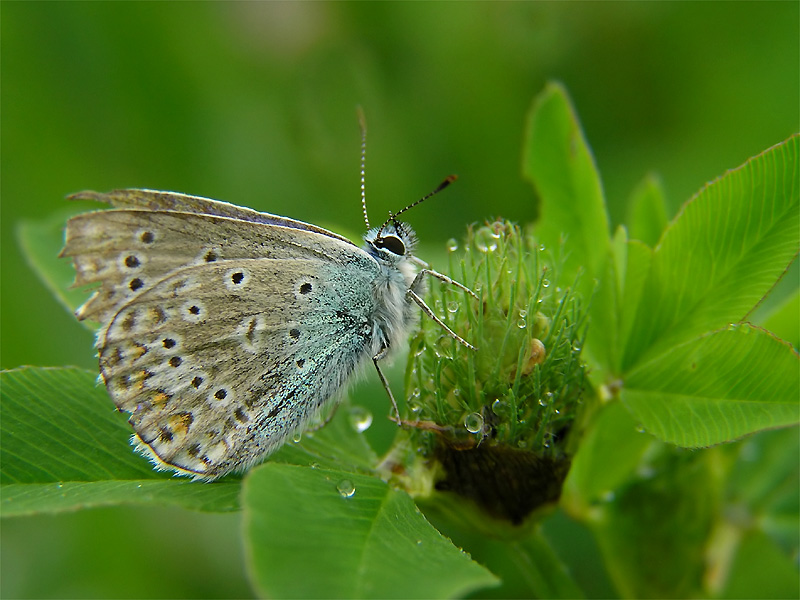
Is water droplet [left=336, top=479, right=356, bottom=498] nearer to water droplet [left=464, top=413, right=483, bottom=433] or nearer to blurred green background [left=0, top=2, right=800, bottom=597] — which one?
water droplet [left=464, top=413, right=483, bottom=433]

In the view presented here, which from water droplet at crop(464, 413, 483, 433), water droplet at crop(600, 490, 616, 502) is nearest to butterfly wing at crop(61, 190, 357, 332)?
water droplet at crop(464, 413, 483, 433)

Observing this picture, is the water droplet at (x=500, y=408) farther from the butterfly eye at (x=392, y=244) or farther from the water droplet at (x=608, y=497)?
the butterfly eye at (x=392, y=244)

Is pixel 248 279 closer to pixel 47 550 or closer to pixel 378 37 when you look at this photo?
pixel 47 550

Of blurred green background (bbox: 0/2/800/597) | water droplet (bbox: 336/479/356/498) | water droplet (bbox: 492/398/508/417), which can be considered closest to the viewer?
water droplet (bbox: 336/479/356/498)

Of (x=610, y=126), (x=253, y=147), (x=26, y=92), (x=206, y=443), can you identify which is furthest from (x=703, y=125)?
(x=26, y=92)

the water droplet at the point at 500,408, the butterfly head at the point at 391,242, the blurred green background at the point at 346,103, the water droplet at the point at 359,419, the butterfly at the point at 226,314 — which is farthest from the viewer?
the blurred green background at the point at 346,103

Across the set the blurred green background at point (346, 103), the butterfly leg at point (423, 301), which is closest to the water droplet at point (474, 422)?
the butterfly leg at point (423, 301)
